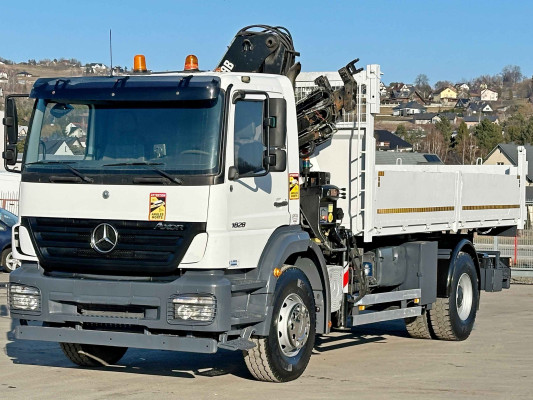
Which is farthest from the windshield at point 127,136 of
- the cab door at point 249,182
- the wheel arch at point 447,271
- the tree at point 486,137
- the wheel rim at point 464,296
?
the tree at point 486,137

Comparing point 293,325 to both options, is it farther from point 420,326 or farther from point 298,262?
point 420,326

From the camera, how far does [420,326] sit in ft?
46.3

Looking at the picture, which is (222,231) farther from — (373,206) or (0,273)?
(0,273)

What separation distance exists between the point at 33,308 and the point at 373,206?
4.26 meters

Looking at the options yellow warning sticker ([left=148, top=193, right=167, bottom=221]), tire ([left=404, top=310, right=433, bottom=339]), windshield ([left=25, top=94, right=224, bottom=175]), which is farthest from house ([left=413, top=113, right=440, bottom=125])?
yellow warning sticker ([left=148, top=193, right=167, bottom=221])

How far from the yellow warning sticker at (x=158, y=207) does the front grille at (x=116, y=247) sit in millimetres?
81

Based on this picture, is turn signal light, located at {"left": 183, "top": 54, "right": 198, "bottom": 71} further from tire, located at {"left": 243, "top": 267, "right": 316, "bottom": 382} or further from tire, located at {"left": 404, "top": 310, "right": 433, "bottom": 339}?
tire, located at {"left": 404, "top": 310, "right": 433, "bottom": 339}

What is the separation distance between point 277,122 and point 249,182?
0.62 metres

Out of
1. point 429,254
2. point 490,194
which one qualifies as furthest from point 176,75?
point 490,194

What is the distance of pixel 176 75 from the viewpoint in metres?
9.80

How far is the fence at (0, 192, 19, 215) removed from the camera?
3644cm

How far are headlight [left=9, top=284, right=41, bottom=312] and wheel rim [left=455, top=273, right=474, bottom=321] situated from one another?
6444 mm

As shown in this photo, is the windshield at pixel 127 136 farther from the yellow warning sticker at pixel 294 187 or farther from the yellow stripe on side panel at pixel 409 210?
the yellow stripe on side panel at pixel 409 210

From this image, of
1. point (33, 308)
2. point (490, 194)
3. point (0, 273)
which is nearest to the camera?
point (33, 308)
